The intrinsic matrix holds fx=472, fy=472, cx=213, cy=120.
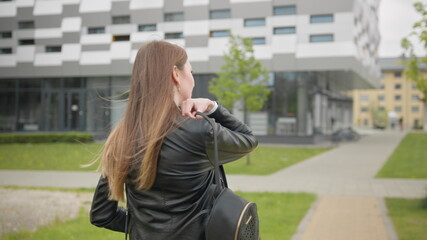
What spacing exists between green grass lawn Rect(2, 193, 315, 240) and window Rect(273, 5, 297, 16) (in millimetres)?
20670

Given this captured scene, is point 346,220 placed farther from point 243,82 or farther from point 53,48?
point 53,48

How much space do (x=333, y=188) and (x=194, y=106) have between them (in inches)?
374

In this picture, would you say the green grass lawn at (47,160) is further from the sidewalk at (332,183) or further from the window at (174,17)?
the window at (174,17)

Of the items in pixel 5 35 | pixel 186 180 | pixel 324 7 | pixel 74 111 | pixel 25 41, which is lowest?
pixel 74 111

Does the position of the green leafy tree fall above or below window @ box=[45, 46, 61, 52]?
below

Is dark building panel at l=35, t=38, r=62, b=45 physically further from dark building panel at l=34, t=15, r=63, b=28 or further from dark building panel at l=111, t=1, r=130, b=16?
dark building panel at l=111, t=1, r=130, b=16

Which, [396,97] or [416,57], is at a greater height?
[416,57]

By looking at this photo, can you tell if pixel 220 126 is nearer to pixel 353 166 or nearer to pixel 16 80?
pixel 353 166

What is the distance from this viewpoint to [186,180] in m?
1.94

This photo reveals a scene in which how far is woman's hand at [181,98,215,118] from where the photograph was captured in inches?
76.5

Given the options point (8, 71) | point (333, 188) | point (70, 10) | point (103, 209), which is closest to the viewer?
point (103, 209)

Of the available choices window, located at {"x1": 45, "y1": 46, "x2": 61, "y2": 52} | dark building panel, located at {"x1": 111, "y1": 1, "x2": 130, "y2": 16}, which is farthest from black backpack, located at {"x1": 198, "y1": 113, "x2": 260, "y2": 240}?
window, located at {"x1": 45, "y1": 46, "x2": 61, "y2": 52}

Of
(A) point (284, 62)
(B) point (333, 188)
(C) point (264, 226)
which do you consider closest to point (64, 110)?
(A) point (284, 62)

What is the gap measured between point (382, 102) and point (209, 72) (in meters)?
78.7
